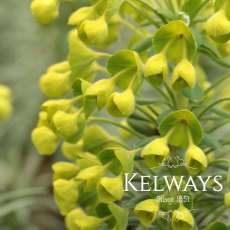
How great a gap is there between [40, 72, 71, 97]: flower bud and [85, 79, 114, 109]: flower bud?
20cm

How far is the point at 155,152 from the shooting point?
4.30 ft

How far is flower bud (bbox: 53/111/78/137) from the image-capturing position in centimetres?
145

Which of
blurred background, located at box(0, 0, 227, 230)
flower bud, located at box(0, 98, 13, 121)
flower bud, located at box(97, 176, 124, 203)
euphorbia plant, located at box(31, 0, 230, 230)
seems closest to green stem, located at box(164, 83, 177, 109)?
euphorbia plant, located at box(31, 0, 230, 230)

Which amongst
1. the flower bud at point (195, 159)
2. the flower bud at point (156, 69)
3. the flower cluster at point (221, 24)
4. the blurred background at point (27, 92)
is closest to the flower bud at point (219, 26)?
the flower cluster at point (221, 24)

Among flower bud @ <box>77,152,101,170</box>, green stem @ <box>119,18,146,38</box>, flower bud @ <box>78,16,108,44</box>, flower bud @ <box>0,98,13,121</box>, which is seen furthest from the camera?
flower bud @ <box>0,98,13,121</box>

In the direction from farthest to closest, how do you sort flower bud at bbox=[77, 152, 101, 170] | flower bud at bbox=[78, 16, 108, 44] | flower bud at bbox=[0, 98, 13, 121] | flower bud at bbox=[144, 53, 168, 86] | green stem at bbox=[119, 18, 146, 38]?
flower bud at bbox=[0, 98, 13, 121]
green stem at bbox=[119, 18, 146, 38]
flower bud at bbox=[77, 152, 101, 170]
flower bud at bbox=[78, 16, 108, 44]
flower bud at bbox=[144, 53, 168, 86]

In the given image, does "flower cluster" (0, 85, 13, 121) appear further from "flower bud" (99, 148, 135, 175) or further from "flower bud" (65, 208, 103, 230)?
"flower bud" (99, 148, 135, 175)

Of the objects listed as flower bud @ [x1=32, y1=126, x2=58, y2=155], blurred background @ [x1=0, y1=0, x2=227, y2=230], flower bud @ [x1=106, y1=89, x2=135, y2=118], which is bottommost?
blurred background @ [x1=0, y1=0, x2=227, y2=230]

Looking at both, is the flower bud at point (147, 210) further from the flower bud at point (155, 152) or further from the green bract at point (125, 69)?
the green bract at point (125, 69)

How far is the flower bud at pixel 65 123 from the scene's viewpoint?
56.9 inches

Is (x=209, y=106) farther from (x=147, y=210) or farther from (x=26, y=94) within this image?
(x=26, y=94)

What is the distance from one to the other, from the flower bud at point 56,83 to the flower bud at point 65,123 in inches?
3.9

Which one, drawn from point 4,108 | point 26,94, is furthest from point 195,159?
point 26,94

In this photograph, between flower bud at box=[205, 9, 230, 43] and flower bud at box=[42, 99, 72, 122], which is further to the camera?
flower bud at box=[42, 99, 72, 122]
